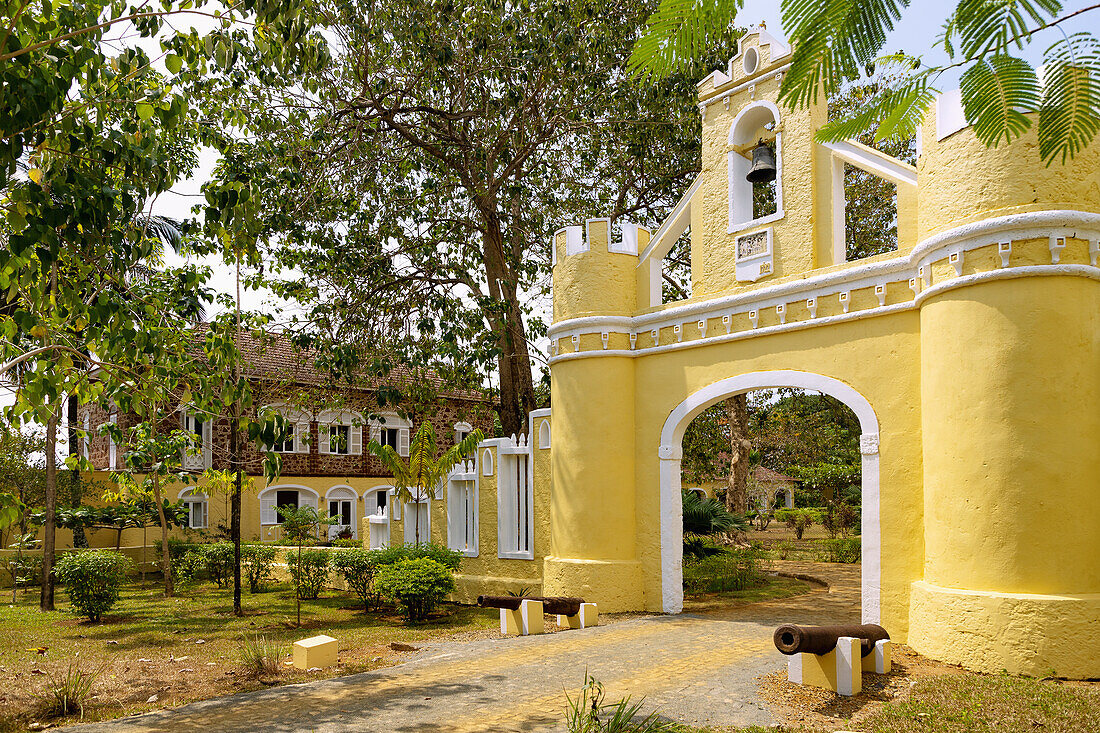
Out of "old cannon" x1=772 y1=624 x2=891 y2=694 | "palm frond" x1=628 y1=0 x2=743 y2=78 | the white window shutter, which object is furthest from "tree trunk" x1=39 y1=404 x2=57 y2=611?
"palm frond" x1=628 y1=0 x2=743 y2=78

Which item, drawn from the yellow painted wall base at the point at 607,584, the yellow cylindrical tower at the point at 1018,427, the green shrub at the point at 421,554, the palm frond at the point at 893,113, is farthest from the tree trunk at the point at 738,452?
the palm frond at the point at 893,113

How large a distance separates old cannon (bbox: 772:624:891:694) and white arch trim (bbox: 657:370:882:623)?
191 centimetres

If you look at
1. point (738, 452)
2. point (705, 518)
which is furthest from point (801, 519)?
point (705, 518)

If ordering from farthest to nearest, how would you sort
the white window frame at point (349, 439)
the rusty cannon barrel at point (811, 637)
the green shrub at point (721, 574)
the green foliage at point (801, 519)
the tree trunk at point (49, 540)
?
the white window frame at point (349, 439) < the green foliage at point (801, 519) < the tree trunk at point (49, 540) < the green shrub at point (721, 574) < the rusty cannon barrel at point (811, 637)

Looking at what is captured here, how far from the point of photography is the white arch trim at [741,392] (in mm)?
9703

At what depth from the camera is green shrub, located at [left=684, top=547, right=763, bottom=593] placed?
15.2 m

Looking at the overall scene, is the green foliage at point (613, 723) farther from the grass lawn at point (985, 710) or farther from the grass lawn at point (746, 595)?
the grass lawn at point (746, 595)

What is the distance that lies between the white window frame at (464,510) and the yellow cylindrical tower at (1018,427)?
8.04 m

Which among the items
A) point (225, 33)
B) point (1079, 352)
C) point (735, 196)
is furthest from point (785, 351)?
point (225, 33)

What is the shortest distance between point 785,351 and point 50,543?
1520 cm

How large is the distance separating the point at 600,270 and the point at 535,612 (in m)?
Result: 5.19

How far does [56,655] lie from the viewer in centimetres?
1139

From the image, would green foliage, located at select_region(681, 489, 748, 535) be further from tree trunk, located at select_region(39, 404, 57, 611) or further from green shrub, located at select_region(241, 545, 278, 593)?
tree trunk, located at select_region(39, 404, 57, 611)

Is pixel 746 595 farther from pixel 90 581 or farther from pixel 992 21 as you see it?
pixel 992 21
